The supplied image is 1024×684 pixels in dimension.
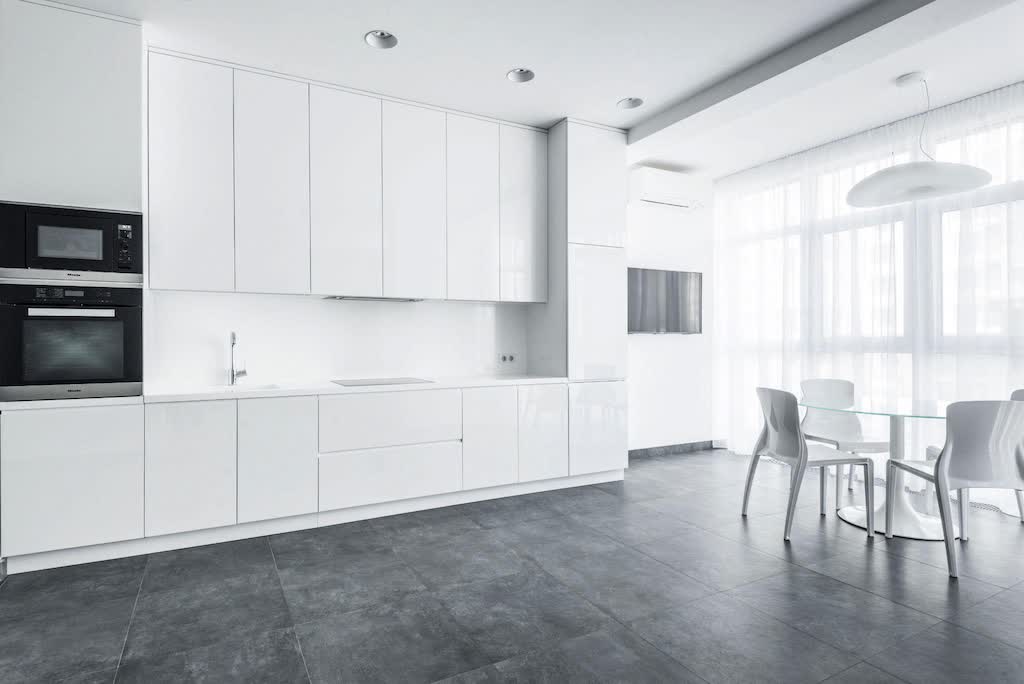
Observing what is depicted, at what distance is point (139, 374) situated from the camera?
3.04m

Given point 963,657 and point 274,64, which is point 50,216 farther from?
point 963,657

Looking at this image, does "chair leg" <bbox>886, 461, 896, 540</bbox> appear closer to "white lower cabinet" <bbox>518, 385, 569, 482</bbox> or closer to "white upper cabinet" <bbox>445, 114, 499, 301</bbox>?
"white lower cabinet" <bbox>518, 385, 569, 482</bbox>

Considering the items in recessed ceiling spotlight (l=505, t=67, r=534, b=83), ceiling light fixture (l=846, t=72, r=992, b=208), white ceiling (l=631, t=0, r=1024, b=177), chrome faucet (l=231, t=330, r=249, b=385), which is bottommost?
chrome faucet (l=231, t=330, r=249, b=385)

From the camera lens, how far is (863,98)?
3939 millimetres

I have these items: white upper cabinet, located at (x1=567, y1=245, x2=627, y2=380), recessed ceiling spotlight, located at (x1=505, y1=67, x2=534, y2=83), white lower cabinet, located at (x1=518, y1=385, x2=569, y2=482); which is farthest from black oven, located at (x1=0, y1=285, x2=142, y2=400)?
white upper cabinet, located at (x1=567, y1=245, x2=627, y2=380)

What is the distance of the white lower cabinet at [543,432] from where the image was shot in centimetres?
420

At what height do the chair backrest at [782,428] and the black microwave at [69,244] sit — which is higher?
the black microwave at [69,244]

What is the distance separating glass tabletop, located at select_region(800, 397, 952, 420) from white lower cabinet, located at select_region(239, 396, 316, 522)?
3034 millimetres

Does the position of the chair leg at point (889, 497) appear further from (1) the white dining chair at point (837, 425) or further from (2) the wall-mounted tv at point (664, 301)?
(2) the wall-mounted tv at point (664, 301)

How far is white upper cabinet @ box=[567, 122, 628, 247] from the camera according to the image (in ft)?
14.5

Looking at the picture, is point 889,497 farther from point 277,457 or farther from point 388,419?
point 277,457

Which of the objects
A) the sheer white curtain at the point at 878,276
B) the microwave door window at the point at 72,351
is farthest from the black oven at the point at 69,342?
the sheer white curtain at the point at 878,276

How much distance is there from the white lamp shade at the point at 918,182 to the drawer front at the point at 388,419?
277 cm

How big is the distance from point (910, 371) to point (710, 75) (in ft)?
8.69
